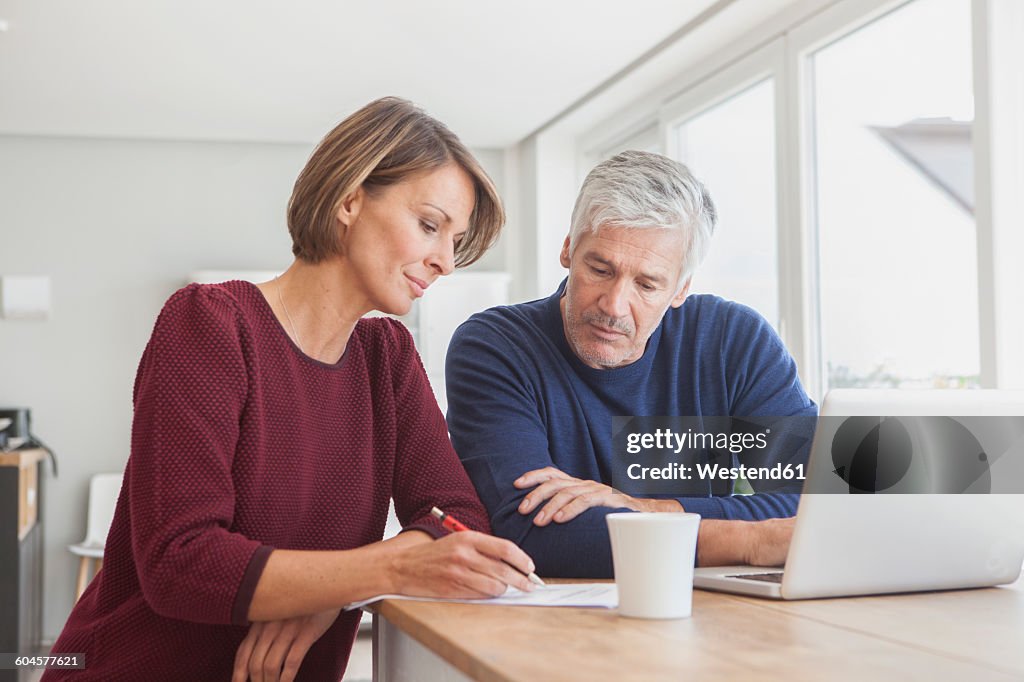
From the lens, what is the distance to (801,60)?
329 cm

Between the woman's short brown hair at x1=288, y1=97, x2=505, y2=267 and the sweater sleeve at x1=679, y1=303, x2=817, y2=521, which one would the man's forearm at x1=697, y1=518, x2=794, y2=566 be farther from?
the woman's short brown hair at x1=288, y1=97, x2=505, y2=267

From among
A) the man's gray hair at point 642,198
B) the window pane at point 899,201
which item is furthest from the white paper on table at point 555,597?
the window pane at point 899,201

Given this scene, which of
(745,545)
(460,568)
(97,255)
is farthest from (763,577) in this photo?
(97,255)

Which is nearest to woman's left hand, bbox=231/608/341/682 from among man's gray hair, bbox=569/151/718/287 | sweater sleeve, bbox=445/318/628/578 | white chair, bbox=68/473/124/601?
sweater sleeve, bbox=445/318/628/578

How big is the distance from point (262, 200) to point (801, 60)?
2.96 m

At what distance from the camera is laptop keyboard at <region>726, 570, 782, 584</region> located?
1174 millimetres

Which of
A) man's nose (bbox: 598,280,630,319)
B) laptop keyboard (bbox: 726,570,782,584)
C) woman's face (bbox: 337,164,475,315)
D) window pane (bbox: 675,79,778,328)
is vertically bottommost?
laptop keyboard (bbox: 726,570,782,584)

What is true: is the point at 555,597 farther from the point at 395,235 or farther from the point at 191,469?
the point at 395,235

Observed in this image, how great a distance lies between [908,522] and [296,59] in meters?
3.22

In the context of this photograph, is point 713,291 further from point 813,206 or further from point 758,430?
point 758,430

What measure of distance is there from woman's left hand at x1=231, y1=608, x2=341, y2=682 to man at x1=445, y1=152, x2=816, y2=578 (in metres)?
0.29

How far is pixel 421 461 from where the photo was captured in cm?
147

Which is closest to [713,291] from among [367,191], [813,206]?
[813,206]

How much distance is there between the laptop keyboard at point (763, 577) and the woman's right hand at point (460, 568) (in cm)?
24
